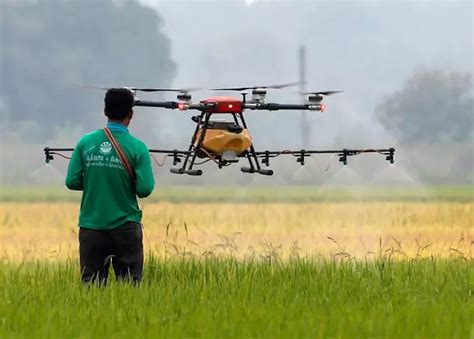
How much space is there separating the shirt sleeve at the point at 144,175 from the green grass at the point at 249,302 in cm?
80

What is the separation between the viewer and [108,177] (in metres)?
10.4

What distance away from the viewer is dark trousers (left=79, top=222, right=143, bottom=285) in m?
10.5

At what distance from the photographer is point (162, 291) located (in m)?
10.1

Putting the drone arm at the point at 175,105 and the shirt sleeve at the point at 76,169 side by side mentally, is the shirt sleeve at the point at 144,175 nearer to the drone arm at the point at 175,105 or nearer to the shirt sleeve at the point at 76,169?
the shirt sleeve at the point at 76,169

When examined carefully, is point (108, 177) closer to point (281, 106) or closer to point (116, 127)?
point (116, 127)

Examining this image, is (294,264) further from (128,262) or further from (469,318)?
(469,318)

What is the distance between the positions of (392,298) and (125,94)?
2815 millimetres

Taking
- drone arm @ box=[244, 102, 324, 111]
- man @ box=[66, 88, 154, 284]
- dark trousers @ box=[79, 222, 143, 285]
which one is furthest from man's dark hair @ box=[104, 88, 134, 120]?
drone arm @ box=[244, 102, 324, 111]

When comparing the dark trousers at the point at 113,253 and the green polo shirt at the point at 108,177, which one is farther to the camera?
the dark trousers at the point at 113,253

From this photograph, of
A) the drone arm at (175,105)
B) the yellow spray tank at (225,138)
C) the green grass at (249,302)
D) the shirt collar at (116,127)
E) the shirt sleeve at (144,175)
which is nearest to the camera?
the green grass at (249,302)

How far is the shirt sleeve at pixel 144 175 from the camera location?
408 inches

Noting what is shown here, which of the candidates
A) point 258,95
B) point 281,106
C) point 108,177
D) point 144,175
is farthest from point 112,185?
point 281,106

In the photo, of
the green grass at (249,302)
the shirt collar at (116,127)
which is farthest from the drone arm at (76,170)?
the green grass at (249,302)

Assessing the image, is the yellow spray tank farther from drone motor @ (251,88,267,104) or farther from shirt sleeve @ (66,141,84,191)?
shirt sleeve @ (66,141,84,191)
